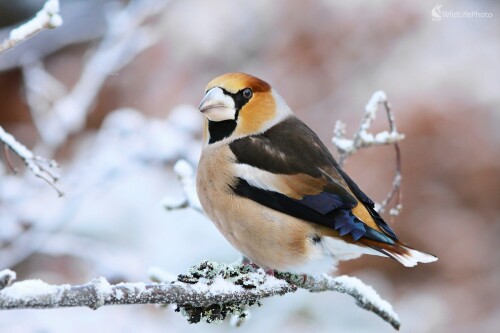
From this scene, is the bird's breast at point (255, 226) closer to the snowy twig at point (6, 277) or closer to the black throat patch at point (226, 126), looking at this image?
the black throat patch at point (226, 126)

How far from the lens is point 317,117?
6.23 meters

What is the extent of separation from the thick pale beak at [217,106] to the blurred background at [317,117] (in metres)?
2.33

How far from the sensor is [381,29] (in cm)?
687

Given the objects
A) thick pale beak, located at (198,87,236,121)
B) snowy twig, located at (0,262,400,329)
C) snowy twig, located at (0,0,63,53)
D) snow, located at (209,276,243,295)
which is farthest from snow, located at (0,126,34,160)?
thick pale beak, located at (198,87,236,121)

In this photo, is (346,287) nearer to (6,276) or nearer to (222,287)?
(222,287)

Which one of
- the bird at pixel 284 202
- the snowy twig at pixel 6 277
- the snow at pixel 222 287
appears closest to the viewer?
the snowy twig at pixel 6 277

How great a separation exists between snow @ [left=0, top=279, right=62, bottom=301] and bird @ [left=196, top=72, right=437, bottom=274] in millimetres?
835

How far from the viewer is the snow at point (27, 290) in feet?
4.48

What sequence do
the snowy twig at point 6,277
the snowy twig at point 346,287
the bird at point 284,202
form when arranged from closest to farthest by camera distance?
the snowy twig at point 6,277, the bird at point 284,202, the snowy twig at point 346,287

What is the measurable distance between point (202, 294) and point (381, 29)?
5488 mm

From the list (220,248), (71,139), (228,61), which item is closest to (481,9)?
(228,61)

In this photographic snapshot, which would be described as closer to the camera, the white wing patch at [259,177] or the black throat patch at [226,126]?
the white wing patch at [259,177]

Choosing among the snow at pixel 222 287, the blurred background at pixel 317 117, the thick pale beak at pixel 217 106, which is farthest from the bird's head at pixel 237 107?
the blurred background at pixel 317 117

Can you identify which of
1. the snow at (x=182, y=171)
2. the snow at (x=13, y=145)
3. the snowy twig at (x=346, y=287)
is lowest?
the snowy twig at (x=346, y=287)
